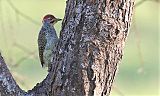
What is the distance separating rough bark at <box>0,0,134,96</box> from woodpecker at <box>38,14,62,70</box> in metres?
1.17

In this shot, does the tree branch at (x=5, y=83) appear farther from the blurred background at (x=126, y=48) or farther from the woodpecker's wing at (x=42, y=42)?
the blurred background at (x=126, y=48)

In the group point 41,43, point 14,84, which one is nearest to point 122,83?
point 41,43

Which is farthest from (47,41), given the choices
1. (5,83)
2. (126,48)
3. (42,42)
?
(126,48)

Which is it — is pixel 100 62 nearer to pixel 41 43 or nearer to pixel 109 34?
pixel 109 34

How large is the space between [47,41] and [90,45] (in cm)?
142

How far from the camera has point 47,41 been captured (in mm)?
5469

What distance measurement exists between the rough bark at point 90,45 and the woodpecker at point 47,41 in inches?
45.9

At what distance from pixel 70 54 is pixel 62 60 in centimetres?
6

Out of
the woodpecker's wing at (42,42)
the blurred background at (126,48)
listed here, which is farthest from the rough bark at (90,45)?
the blurred background at (126,48)

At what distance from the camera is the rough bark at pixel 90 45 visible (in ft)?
13.3

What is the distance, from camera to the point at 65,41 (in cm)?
411

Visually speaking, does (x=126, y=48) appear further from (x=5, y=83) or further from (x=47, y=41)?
(x=5, y=83)

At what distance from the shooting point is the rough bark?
4.07 metres

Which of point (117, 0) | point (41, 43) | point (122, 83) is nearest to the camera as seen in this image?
point (117, 0)
